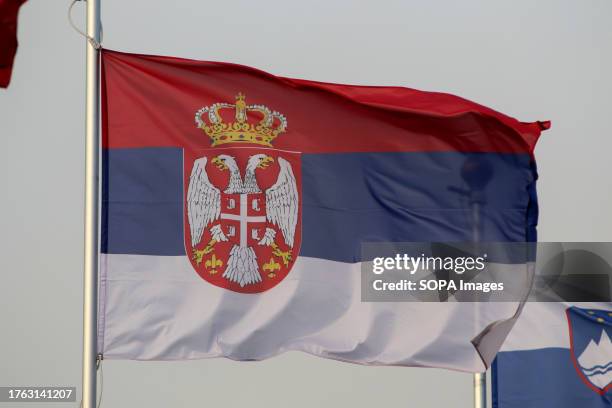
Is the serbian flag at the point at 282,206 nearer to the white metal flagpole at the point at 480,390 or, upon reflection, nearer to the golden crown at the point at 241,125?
the golden crown at the point at 241,125

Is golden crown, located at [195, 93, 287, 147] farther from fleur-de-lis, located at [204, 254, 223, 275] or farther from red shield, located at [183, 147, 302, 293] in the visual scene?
fleur-de-lis, located at [204, 254, 223, 275]

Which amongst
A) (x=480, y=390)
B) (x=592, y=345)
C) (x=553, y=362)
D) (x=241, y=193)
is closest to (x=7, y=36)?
(x=241, y=193)

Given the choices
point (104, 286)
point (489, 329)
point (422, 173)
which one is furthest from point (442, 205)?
point (104, 286)

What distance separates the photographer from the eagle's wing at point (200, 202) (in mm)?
8852

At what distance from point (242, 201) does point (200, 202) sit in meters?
0.37

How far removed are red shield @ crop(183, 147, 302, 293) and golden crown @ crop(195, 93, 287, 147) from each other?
9 cm

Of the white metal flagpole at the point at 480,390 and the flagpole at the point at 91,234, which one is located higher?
the flagpole at the point at 91,234

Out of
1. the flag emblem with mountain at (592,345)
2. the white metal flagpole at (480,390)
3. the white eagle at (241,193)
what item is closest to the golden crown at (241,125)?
the white eagle at (241,193)

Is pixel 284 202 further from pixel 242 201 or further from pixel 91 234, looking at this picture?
pixel 91 234

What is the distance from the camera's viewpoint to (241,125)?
358 inches

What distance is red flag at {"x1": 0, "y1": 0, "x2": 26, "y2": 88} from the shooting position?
8039 millimetres

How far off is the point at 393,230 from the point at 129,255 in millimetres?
2371

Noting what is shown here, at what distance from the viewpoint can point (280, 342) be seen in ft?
29.2

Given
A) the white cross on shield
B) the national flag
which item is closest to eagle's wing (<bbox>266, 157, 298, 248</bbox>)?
the white cross on shield
